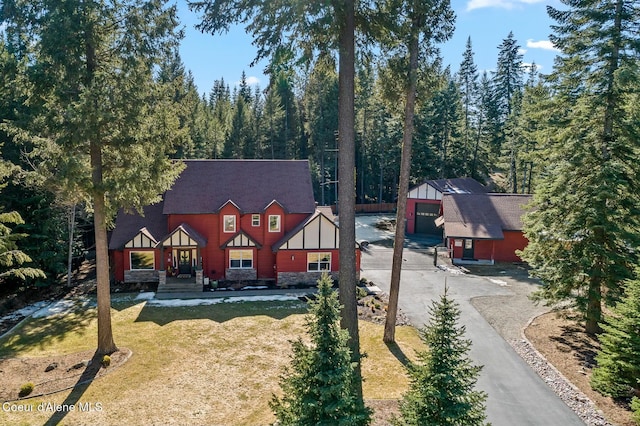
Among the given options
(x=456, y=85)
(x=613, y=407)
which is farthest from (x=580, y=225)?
(x=456, y=85)

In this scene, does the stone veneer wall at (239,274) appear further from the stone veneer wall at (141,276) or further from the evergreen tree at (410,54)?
the evergreen tree at (410,54)

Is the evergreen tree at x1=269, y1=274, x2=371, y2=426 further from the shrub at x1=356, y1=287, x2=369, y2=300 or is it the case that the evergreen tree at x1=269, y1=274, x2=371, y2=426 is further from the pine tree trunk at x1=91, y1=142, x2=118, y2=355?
the shrub at x1=356, y1=287, x2=369, y2=300

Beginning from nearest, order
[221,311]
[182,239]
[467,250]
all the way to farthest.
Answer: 1. [221,311]
2. [182,239]
3. [467,250]

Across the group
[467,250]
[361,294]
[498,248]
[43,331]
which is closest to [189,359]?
[43,331]

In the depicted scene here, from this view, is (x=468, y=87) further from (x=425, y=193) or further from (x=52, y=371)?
(x=52, y=371)

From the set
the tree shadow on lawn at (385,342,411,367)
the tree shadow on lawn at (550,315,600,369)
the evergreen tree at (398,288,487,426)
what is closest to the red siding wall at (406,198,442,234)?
the tree shadow on lawn at (550,315,600,369)
